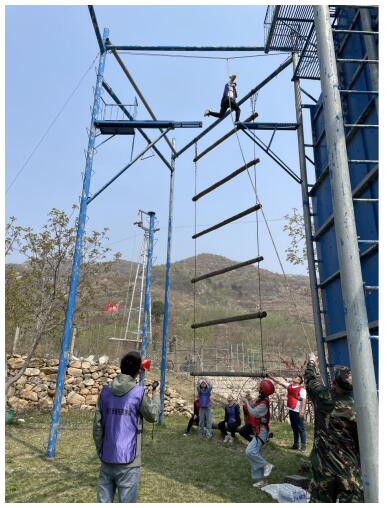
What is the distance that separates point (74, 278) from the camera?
707 centimetres

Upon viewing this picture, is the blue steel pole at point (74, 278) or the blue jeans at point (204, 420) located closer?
the blue steel pole at point (74, 278)

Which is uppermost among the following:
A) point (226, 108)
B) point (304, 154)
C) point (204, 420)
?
point (226, 108)

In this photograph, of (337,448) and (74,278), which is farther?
(74,278)

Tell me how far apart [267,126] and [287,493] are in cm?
595

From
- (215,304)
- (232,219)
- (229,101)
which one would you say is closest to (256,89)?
(229,101)

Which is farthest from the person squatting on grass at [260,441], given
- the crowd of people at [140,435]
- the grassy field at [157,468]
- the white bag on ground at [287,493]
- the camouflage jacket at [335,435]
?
the camouflage jacket at [335,435]

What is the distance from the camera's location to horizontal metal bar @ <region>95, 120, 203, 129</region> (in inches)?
309

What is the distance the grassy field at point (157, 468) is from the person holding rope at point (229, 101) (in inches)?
261

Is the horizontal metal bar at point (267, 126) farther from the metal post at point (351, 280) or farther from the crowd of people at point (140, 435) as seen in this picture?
the crowd of people at point (140, 435)

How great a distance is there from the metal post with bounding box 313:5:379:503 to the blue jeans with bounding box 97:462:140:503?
1.75m

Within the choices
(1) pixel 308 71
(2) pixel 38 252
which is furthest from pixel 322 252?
(2) pixel 38 252

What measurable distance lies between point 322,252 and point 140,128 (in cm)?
461

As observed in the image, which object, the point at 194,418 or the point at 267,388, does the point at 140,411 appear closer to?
the point at 267,388

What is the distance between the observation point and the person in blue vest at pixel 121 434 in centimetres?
302
